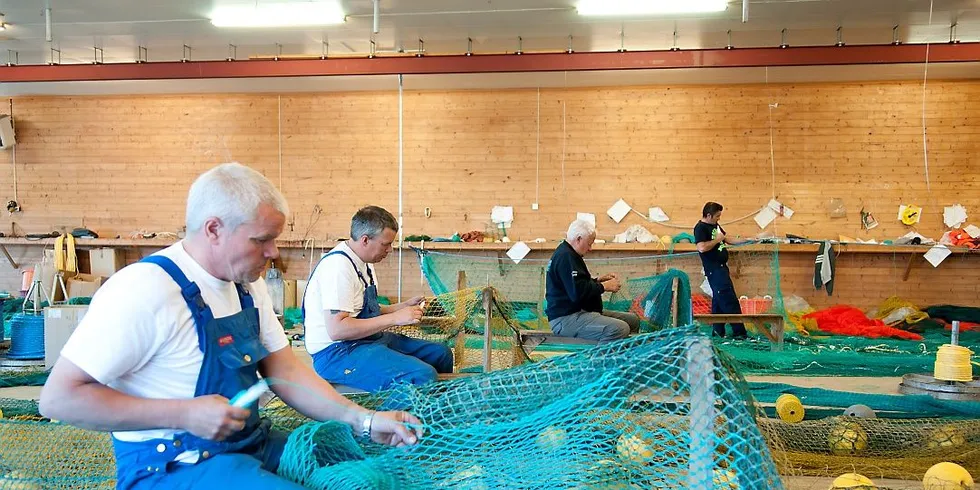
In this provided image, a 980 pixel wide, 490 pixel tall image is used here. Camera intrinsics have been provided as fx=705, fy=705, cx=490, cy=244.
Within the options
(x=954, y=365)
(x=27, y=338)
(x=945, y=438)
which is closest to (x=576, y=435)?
(x=945, y=438)

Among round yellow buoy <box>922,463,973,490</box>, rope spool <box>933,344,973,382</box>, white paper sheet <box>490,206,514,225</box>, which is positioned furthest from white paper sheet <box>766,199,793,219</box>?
round yellow buoy <box>922,463,973,490</box>

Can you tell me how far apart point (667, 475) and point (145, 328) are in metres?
1.25

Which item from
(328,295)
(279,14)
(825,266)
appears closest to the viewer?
(328,295)

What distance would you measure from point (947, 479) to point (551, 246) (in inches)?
299

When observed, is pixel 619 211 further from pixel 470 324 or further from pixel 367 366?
pixel 367 366

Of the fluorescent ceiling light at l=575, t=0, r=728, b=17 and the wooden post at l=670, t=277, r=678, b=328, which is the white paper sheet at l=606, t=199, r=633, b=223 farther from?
the wooden post at l=670, t=277, r=678, b=328

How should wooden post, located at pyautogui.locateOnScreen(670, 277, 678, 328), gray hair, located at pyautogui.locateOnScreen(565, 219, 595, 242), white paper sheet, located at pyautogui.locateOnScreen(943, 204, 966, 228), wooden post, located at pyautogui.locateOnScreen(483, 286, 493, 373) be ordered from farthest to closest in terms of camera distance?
white paper sheet, located at pyautogui.locateOnScreen(943, 204, 966, 228) < wooden post, located at pyautogui.locateOnScreen(670, 277, 678, 328) < gray hair, located at pyautogui.locateOnScreen(565, 219, 595, 242) < wooden post, located at pyautogui.locateOnScreen(483, 286, 493, 373)

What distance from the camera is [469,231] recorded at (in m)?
10.5

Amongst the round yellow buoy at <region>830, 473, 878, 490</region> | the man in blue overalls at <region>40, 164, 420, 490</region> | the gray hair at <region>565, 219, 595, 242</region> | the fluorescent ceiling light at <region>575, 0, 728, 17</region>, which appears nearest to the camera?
the man in blue overalls at <region>40, 164, 420, 490</region>

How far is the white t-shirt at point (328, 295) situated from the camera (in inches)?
129

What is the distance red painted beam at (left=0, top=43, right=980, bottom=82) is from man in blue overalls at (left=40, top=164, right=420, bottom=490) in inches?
285

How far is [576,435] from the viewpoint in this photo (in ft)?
5.78

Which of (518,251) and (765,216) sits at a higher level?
(765,216)

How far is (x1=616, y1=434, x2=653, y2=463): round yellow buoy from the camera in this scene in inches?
71.7
